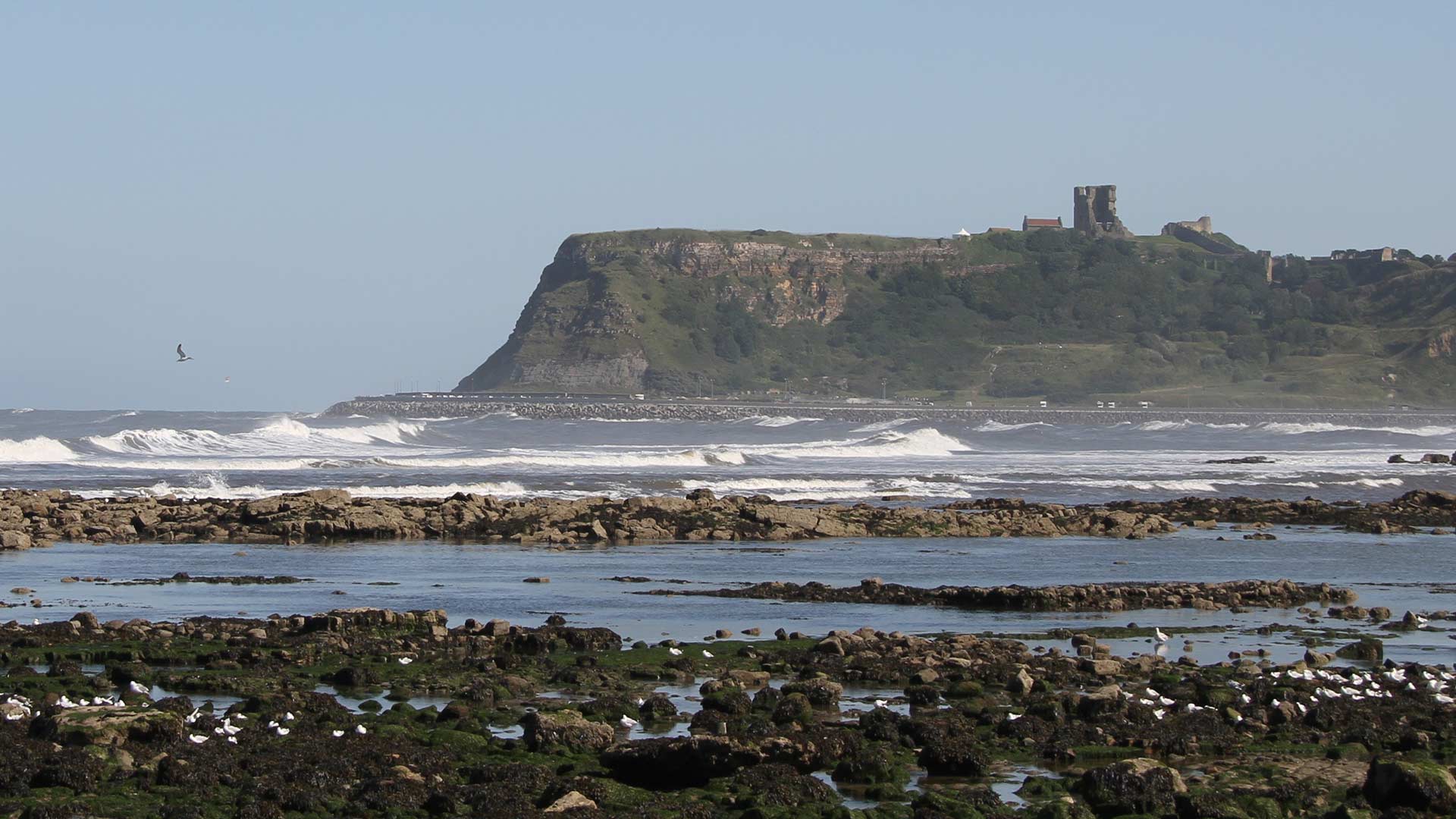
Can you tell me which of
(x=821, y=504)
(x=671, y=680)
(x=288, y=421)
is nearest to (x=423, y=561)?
(x=671, y=680)

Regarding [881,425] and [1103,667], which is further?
[881,425]

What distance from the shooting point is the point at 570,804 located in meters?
11.0

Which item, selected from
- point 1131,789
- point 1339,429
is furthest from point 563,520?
point 1339,429

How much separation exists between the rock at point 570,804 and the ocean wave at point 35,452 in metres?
51.7

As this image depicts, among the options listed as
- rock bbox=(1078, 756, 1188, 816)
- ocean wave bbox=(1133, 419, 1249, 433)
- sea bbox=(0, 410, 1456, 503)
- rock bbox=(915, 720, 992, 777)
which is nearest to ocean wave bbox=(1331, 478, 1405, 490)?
sea bbox=(0, 410, 1456, 503)

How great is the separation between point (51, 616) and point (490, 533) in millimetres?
12676

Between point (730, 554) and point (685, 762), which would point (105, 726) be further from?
point (730, 554)

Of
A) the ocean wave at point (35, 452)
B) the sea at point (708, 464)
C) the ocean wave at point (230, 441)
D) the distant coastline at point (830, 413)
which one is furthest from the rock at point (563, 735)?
the distant coastline at point (830, 413)

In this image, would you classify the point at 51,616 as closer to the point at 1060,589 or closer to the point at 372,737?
the point at 372,737

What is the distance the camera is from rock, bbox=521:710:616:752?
12656 mm

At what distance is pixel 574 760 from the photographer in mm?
12344

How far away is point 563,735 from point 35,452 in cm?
5352

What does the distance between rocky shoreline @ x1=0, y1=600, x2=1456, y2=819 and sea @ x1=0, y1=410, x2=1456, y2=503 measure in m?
24.2

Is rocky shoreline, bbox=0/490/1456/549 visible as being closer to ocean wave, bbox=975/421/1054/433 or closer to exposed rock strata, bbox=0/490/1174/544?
exposed rock strata, bbox=0/490/1174/544
